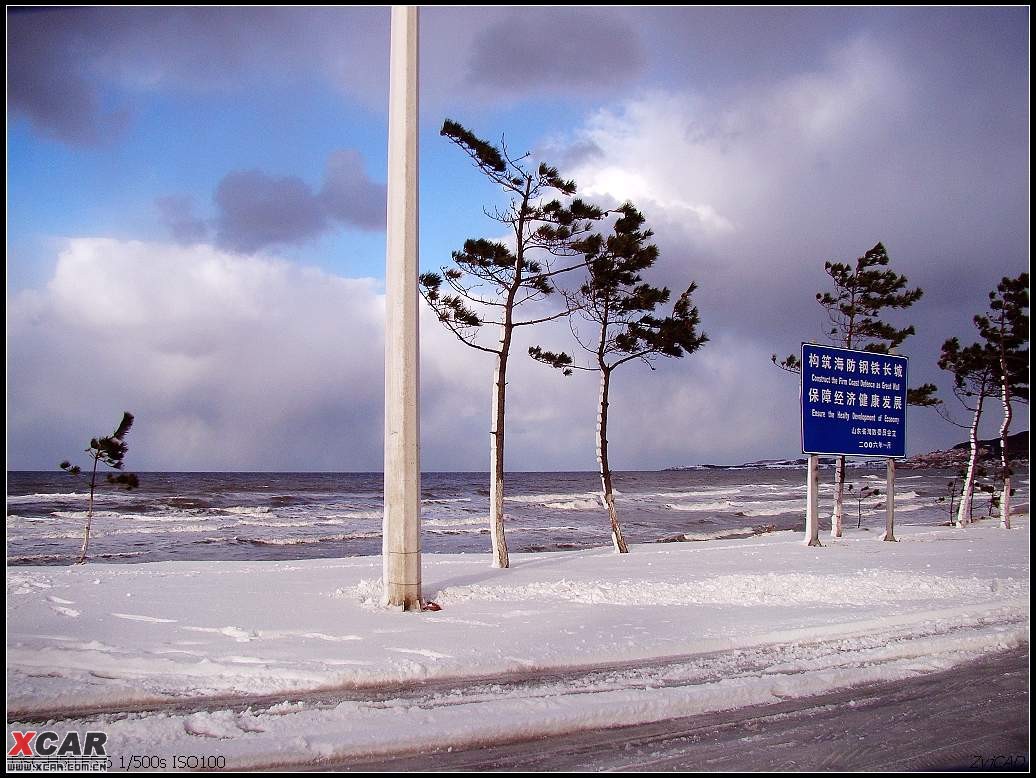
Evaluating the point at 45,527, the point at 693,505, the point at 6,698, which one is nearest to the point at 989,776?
the point at 6,698

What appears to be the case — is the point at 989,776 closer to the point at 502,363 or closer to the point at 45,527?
the point at 502,363

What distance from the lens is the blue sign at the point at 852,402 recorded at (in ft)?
59.3

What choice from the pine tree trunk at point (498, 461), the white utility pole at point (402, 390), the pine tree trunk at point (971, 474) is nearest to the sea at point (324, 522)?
the pine tree trunk at point (971, 474)

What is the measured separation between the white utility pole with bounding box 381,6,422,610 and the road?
4043mm

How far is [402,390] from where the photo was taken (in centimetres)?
855

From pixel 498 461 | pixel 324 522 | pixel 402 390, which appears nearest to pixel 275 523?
pixel 324 522

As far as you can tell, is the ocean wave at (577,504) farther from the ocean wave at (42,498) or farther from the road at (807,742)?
the road at (807,742)

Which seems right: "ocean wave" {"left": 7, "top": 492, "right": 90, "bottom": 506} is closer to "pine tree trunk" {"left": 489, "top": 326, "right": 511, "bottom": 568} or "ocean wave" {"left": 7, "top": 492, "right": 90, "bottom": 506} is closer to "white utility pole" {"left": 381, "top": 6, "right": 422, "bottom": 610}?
"pine tree trunk" {"left": 489, "top": 326, "right": 511, "bottom": 568}

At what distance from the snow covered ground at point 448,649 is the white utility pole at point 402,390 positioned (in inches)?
19.6

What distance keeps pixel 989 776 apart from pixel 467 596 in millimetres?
6167

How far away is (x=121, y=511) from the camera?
40375mm

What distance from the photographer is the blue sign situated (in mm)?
18062

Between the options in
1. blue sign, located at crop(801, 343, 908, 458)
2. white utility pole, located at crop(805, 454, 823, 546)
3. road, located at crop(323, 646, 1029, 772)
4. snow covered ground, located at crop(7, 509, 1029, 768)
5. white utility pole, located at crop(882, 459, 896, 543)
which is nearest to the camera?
road, located at crop(323, 646, 1029, 772)

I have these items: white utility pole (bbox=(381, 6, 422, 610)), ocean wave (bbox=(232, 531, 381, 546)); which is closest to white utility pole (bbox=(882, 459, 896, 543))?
white utility pole (bbox=(381, 6, 422, 610))
